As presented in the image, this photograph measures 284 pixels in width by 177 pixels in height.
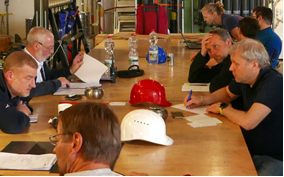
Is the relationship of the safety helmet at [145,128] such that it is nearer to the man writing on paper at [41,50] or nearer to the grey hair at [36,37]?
the man writing on paper at [41,50]

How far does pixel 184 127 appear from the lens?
2.12 metres

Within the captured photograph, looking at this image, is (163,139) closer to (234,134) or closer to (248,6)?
(234,134)

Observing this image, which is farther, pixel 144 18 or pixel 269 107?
pixel 144 18

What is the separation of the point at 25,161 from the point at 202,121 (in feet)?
3.44

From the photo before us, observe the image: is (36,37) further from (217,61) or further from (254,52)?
(254,52)

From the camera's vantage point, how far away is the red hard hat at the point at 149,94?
251cm

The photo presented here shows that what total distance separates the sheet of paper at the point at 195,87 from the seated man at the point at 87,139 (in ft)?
5.63

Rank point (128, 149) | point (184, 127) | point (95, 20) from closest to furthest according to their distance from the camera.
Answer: point (128, 149) → point (184, 127) → point (95, 20)

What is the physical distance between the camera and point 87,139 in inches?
50.8

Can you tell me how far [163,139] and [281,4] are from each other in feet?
2.95

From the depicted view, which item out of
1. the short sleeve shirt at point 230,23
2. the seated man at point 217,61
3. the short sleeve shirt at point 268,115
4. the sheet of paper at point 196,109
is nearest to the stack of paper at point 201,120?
the sheet of paper at point 196,109

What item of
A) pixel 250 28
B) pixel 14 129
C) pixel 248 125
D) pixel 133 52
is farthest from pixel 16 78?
pixel 250 28

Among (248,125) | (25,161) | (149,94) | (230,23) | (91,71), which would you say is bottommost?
(25,161)

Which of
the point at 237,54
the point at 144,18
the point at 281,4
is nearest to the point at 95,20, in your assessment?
the point at 144,18
